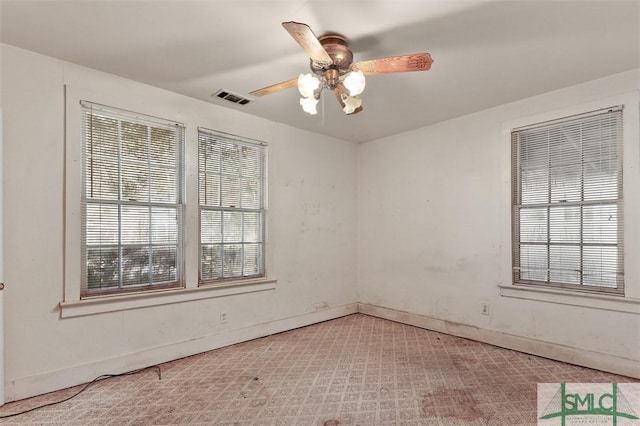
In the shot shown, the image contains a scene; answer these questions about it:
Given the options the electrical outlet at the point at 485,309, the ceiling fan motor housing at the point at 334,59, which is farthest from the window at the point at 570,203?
the ceiling fan motor housing at the point at 334,59

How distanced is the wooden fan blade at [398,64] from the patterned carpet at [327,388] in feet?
7.23

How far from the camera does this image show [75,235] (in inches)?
106

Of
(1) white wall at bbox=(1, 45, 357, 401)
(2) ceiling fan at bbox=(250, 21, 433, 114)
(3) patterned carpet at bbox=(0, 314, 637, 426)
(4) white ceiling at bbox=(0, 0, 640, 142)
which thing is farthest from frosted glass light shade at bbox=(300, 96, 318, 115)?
(3) patterned carpet at bbox=(0, 314, 637, 426)

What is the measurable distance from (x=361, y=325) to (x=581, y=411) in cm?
236

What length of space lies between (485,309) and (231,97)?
345 centimetres

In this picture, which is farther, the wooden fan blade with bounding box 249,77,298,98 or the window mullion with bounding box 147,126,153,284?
the window mullion with bounding box 147,126,153,284

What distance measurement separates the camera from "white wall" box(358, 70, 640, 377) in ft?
9.31

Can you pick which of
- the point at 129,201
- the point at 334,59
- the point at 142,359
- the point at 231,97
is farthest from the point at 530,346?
the point at 129,201

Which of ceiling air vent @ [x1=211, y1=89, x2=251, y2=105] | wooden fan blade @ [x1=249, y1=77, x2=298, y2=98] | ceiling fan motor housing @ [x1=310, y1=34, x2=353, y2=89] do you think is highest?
ceiling air vent @ [x1=211, y1=89, x2=251, y2=105]

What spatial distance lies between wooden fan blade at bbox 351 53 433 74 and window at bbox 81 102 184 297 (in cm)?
204

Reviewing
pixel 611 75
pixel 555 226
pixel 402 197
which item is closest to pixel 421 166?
pixel 402 197

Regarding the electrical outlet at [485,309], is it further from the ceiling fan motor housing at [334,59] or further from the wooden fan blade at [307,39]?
the wooden fan blade at [307,39]

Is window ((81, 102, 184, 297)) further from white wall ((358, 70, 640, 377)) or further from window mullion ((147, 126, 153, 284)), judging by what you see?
white wall ((358, 70, 640, 377))

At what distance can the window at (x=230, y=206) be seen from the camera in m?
3.47
